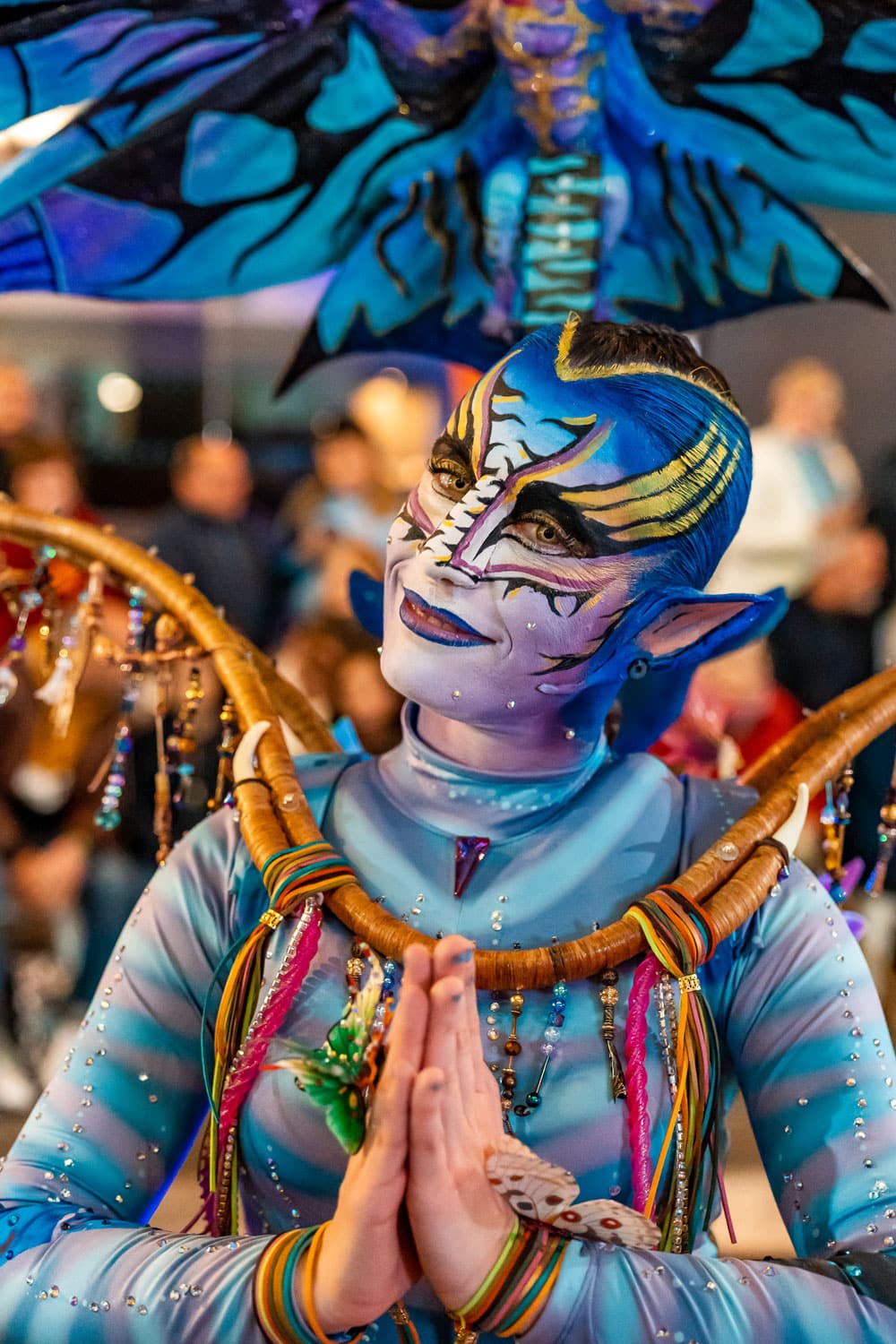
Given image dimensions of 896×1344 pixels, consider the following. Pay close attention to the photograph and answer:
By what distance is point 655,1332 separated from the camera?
2.85 ft

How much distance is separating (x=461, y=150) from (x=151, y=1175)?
989 millimetres

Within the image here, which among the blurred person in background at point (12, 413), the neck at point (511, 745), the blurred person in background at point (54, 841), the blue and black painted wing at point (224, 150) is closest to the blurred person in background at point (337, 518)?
the blurred person in background at point (54, 841)

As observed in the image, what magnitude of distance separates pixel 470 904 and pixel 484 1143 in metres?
0.22

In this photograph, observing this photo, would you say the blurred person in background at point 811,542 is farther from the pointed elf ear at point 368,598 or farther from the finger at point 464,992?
the finger at point 464,992

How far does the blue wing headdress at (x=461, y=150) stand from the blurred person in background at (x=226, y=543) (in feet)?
4.00

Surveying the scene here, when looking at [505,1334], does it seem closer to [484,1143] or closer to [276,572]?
[484,1143]

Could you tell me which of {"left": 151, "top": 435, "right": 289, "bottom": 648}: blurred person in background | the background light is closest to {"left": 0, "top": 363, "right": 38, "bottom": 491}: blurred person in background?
{"left": 151, "top": 435, "right": 289, "bottom": 648}: blurred person in background

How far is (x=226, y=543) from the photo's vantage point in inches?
111

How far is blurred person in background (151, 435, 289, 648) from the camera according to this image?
273cm

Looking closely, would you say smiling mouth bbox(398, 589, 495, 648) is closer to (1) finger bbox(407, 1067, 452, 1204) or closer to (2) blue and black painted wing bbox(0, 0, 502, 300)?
(1) finger bbox(407, 1067, 452, 1204)

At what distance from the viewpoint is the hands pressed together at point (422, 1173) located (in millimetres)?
837

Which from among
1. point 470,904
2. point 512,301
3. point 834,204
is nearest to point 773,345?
point 834,204

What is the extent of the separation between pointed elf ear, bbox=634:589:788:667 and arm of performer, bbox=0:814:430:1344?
352mm

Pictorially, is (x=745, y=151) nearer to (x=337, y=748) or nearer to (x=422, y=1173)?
(x=337, y=748)
